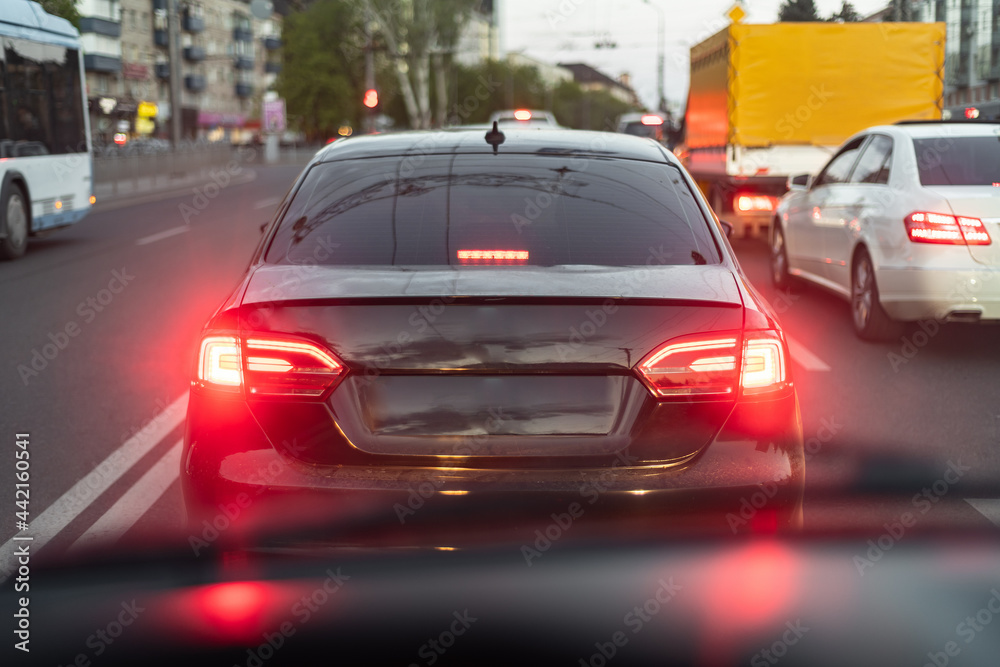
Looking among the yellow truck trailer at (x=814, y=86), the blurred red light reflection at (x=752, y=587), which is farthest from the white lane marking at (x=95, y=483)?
the yellow truck trailer at (x=814, y=86)

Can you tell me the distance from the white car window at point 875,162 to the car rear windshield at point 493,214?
5.45 m

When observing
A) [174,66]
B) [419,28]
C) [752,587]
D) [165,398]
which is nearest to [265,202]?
[174,66]

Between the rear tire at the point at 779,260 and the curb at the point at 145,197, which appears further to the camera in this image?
the curb at the point at 145,197

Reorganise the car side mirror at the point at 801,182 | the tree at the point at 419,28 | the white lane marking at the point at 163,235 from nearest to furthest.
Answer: the car side mirror at the point at 801,182, the white lane marking at the point at 163,235, the tree at the point at 419,28

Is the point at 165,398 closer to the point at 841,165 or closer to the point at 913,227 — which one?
the point at 913,227

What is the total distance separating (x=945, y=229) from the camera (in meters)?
7.82

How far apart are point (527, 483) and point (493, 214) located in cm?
109

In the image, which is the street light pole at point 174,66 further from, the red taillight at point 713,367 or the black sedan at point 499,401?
the red taillight at point 713,367

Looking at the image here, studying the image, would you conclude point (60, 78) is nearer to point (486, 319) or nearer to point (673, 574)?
point (486, 319)

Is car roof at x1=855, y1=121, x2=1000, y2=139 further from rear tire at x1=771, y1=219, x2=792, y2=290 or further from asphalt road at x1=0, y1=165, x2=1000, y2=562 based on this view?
rear tire at x1=771, y1=219, x2=792, y2=290

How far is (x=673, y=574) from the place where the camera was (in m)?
1.72

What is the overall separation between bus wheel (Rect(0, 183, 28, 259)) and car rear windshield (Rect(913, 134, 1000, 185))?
10888mm

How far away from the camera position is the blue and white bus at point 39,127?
1495cm

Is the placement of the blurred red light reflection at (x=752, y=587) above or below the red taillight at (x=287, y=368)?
below
